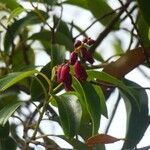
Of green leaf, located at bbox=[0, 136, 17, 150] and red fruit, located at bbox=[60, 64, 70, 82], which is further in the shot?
green leaf, located at bbox=[0, 136, 17, 150]

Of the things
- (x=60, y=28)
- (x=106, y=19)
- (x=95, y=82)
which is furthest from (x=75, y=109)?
(x=106, y=19)

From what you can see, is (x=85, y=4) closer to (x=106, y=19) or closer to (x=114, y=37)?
(x=106, y=19)

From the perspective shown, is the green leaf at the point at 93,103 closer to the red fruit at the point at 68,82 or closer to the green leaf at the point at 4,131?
the red fruit at the point at 68,82

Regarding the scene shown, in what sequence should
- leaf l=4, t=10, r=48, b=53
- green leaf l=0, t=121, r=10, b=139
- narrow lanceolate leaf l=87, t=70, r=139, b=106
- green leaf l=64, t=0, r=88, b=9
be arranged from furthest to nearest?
green leaf l=64, t=0, r=88, b=9 < leaf l=4, t=10, r=48, b=53 < green leaf l=0, t=121, r=10, b=139 < narrow lanceolate leaf l=87, t=70, r=139, b=106

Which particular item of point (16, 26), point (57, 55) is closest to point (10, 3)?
point (16, 26)

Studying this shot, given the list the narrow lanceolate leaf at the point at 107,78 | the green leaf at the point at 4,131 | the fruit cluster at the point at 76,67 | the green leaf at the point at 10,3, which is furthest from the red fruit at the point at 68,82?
the green leaf at the point at 10,3

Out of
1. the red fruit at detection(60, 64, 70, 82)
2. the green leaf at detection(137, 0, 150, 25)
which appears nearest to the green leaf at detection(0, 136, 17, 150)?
the red fruit at detection(60, 64, 70, 82)

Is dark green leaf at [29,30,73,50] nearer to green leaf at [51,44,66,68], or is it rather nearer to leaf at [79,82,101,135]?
green leaf at [51,44,66,68]

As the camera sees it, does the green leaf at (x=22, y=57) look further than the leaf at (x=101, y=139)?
Yes
